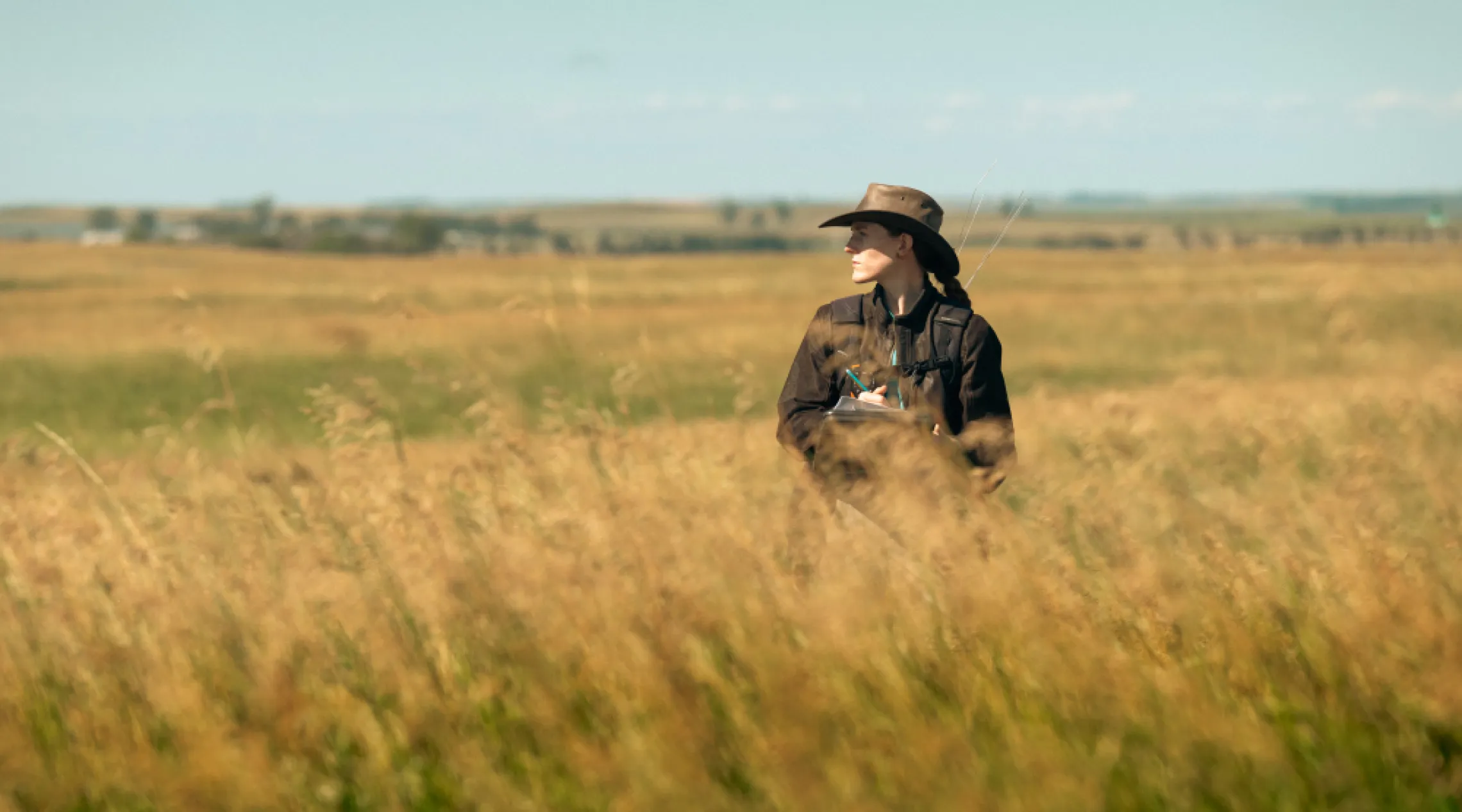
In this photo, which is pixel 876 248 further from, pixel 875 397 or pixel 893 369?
pixel 875 397

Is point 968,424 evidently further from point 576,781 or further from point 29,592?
point 29,592

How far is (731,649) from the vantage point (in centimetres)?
435

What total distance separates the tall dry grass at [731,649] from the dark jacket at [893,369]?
0.39 meters

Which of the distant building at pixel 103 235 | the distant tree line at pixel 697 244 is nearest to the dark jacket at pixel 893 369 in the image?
the distant tree line at pixel 697 244

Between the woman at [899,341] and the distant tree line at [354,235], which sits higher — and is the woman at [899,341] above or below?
above

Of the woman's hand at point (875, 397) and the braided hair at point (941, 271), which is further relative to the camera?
the braided hair at point (941, 271)

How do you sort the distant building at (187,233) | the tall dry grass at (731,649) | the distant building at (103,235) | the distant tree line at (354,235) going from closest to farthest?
the tall dry grass at (731,649) < the distant tree line at (354,235) < the distant building at (187,233) < the distant building at (103,235)

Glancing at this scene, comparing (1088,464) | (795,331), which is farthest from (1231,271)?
(1088,464)

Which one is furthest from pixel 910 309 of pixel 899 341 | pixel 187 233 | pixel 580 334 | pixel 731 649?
pixel 187 233

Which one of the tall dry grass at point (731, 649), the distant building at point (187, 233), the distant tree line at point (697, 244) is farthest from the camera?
the distant building at point (187, 233)

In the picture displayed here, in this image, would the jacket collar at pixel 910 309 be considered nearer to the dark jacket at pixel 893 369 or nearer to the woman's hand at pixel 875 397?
the dark jacket at pixel 893 369

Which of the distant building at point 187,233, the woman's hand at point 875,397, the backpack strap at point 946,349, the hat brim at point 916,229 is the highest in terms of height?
the hat brim at point 916,229

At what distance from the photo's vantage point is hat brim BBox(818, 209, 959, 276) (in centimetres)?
523

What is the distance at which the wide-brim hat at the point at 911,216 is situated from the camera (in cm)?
524
